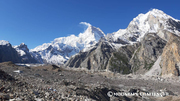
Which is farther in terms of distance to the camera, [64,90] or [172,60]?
[172,60]

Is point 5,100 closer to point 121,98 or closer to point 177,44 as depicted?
point 121,98

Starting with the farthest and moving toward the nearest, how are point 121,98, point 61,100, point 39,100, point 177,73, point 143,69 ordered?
point 143,69
point 177,73
point 121,98
point 61,100
point 39,100

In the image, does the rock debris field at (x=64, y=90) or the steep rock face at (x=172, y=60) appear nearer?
the rock debris field at (x=64, y=90)

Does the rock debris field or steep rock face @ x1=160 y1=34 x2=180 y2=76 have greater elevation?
steep rock face @ x1=160 y1=34 x2=180 y2=76

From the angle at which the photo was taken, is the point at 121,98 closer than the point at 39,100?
No

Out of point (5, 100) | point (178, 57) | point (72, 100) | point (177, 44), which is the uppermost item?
point (177, 44)

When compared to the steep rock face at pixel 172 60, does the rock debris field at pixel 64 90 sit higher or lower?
lower

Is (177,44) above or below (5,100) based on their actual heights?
above

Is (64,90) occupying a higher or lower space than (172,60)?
lower

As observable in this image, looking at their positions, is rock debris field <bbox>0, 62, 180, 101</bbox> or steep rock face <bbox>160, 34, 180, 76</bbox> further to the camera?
steep rock face <bbox>160, 34, 180, 76</bbox>

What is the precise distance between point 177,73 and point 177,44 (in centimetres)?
3404

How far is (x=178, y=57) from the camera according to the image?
12850 centimetres

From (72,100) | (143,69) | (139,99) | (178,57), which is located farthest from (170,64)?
(72,100)

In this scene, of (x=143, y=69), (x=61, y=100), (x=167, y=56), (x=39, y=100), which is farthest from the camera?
(x=143, y=69)
